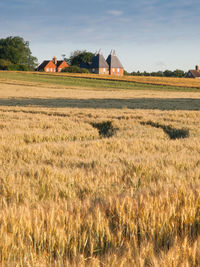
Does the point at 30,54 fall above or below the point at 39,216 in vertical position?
above

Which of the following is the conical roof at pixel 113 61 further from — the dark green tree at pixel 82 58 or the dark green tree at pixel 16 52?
the dark green tree at pixel 16 52

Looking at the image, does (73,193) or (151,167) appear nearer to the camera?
(73,193)

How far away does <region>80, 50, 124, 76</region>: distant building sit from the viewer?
122 metres

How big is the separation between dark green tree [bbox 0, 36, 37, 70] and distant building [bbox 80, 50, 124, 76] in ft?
89.6

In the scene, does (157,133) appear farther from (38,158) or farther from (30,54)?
(30,54)

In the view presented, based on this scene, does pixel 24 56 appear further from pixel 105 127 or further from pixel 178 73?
pixel 105 127

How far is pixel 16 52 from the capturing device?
125875 mm

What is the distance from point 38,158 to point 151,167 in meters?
2.22

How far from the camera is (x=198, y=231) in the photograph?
221 cm

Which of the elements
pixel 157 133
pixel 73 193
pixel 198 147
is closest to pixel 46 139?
pixel 157 133

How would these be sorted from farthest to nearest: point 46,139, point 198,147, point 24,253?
point 46,139
point 198,147
point 24,253

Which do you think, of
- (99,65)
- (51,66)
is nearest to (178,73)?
(99,65)

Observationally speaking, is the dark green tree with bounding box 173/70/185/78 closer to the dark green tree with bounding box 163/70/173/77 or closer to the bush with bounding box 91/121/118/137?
the dark green tree with bounding box 163/70/173/77

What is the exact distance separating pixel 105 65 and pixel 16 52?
1580 inches
